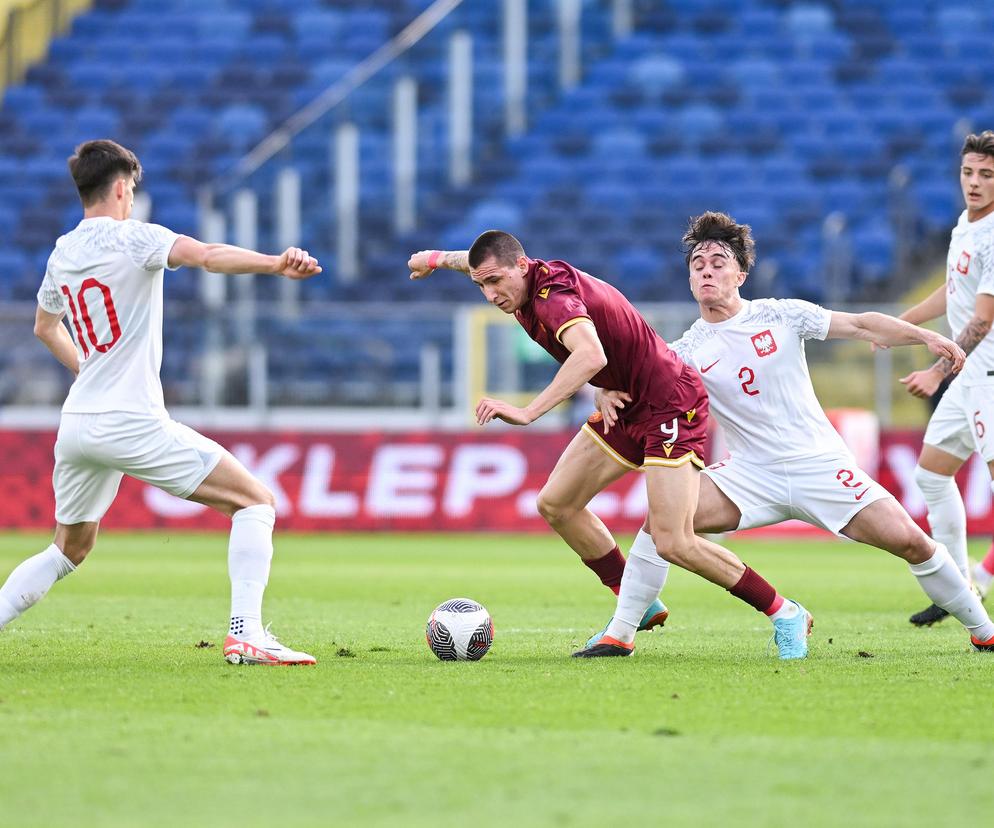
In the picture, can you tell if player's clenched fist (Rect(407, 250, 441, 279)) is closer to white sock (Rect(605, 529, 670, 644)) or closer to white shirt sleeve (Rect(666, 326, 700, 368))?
white shirt sleeve (Rect(666, 326, 700, 368))

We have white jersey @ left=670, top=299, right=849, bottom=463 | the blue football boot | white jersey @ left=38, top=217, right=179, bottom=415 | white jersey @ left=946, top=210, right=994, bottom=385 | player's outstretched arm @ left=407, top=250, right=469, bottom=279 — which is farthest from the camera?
white jersey @ left=946, top=210, right=994, bottom=385

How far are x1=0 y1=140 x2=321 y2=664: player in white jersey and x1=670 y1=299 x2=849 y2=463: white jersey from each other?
2.27 metres

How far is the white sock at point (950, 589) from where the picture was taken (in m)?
7.62

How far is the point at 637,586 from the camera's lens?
25.4 feet

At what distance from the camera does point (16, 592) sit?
7.21 metres

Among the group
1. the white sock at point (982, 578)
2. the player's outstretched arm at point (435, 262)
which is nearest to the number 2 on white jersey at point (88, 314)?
the player's outstretched arm at point (435, 262)

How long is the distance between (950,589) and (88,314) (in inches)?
163

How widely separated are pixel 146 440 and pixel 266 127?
20.1 m

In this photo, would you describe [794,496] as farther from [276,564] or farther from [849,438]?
[849,438]

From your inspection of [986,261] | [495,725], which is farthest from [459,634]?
[986,261]

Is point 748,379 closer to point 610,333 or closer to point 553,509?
point 610,333

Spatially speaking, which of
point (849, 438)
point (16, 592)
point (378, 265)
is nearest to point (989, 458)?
point (16, 592)

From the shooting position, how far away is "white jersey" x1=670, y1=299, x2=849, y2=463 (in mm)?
7742

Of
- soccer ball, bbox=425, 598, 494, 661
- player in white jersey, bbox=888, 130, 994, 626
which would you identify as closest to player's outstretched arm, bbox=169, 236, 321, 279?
soccer ball, bbox=425, 598, 494, 661
